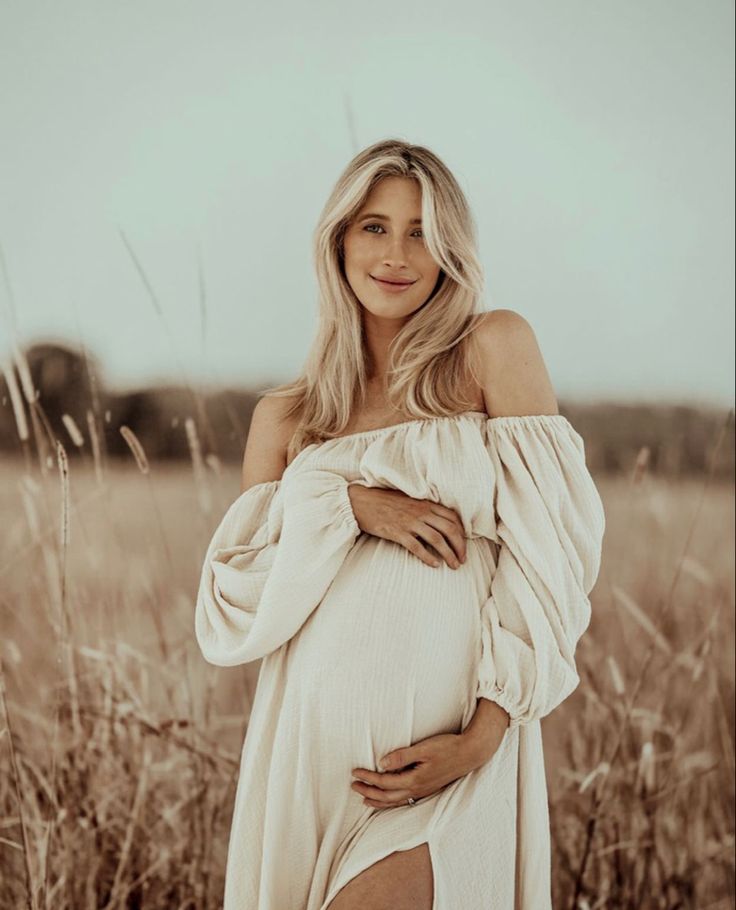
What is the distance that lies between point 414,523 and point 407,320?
47cm

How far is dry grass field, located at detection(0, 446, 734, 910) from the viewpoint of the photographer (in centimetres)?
239

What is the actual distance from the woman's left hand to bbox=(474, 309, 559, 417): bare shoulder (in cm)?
56

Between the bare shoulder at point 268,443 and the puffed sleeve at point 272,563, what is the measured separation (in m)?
0.06

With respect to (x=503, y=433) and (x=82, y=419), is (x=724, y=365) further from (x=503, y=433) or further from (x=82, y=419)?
(x=82, y=419)

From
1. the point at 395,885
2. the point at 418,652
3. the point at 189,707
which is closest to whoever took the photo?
the point at 395,885

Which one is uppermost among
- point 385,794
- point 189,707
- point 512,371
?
point 512,371

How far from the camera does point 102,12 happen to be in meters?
2.48

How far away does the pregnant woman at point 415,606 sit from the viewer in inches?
66.4

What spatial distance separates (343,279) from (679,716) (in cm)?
145

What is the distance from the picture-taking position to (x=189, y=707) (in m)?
2.45

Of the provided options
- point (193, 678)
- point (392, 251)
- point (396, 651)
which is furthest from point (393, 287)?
point (193, 678)

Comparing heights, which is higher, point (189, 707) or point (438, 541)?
point (438, 541)

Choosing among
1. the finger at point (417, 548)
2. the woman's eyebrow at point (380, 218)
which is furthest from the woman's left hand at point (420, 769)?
the woman's eyebrow at point (380, 218)

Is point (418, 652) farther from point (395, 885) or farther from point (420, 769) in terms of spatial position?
point (395, 885)
